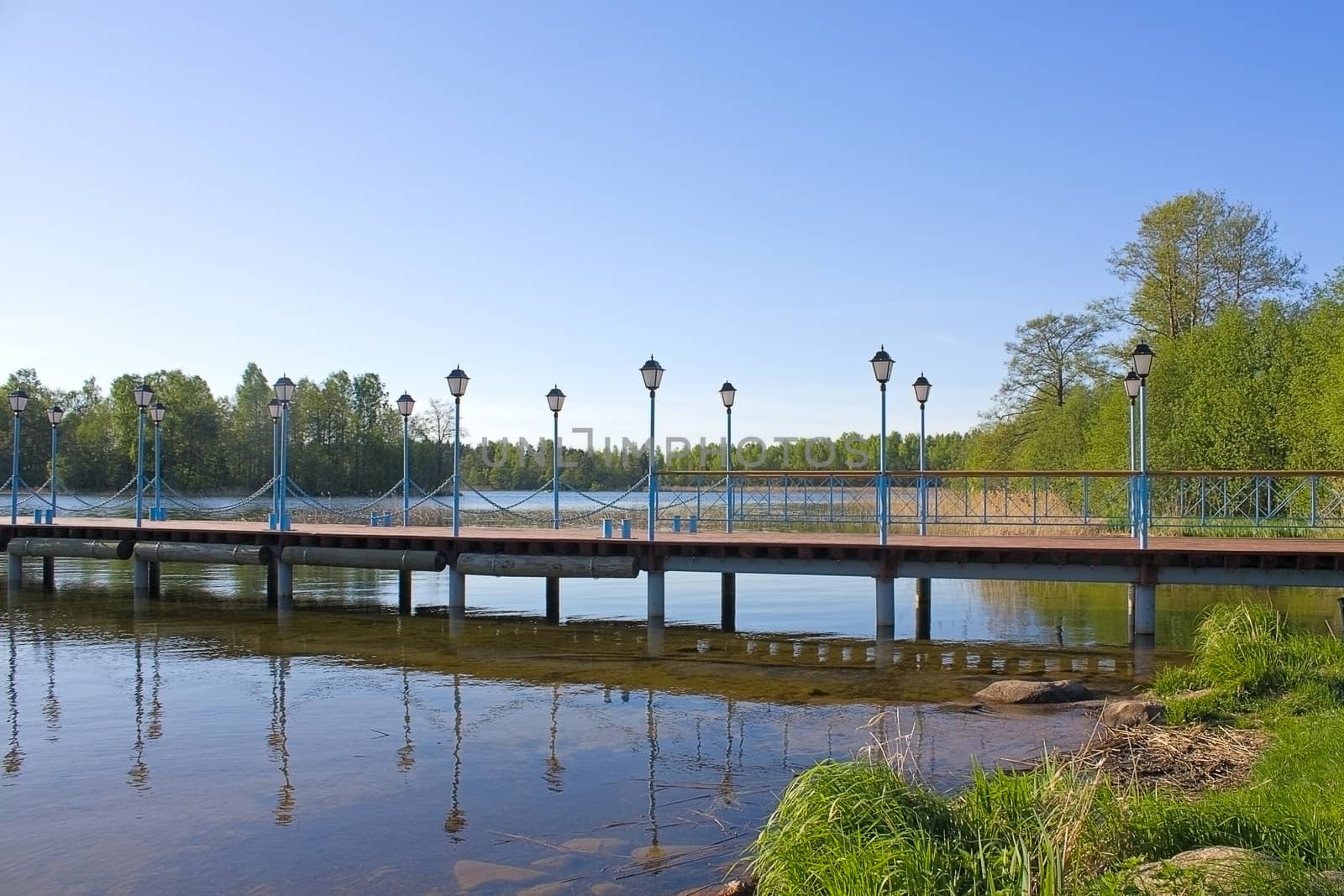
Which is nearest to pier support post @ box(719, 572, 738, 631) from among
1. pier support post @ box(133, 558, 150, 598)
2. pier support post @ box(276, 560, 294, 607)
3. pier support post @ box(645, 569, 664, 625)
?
pier support post @ box(645, 569, 664, 625)

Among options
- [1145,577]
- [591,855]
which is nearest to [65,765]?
[591,855]

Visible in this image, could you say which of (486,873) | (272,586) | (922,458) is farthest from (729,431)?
(486,873)

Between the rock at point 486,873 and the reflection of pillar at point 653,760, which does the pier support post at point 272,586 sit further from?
the rock at point 486,873

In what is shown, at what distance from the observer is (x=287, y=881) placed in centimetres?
809

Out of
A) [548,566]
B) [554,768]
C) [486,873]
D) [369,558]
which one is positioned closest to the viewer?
[486,873]

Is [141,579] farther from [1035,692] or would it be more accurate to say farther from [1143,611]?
[1143,611]

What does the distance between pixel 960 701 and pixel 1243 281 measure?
34.5 meters

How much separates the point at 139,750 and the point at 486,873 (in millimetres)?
5845

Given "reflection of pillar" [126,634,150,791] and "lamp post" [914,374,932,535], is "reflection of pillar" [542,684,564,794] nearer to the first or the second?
"reflection of pillar" [126,634,150,791]

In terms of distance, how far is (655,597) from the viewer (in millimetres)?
21500

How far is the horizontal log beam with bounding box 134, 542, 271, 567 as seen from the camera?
80.3 feet

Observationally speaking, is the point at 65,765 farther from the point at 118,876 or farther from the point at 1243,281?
the point at 1243,281

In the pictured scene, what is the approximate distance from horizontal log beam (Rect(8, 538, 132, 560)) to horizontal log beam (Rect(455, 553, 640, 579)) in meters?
9.16

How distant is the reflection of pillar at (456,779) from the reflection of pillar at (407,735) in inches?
17.8
